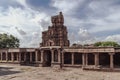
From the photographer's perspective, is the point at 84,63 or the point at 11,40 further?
the point at 11,40

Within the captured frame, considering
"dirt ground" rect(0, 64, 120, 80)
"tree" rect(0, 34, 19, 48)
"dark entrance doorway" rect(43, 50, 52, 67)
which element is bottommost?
"dirt ground" rect(0, 64, 120, 80)

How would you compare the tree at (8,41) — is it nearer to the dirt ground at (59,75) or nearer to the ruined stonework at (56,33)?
the ruined stonework at (56,33)

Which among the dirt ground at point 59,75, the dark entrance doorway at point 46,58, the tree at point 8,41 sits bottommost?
the dirt ground at point 59,75

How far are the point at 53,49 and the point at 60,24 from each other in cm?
1070

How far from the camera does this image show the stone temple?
141 feet

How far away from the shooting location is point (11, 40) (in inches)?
2776

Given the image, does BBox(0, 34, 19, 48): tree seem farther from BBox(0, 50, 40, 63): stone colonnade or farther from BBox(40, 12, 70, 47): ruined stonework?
BBox(40, 12, 70, 47): ruined stonework

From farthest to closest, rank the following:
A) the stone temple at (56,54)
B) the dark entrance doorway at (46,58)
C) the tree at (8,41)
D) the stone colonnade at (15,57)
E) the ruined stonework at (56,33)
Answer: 1. the tree at (8,41)
2. the ruined stonework at (56,33)
3. the stone colonnade at (15,57)
4. the dark entrance doorway at (46,58)
5. the stone temple at (56,54)

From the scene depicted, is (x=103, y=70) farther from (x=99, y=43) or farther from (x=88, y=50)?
(x=99, y=43)

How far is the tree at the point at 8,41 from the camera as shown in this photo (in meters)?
68.5

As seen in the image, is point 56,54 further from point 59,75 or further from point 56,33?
point 59,75

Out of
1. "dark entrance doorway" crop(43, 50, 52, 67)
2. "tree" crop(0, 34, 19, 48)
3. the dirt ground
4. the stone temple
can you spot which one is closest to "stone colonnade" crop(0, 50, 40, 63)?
the stone temple

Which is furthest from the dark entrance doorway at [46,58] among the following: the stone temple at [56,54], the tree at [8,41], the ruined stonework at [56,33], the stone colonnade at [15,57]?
the tree at [8,41]

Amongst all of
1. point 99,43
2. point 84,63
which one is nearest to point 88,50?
point 84,63
